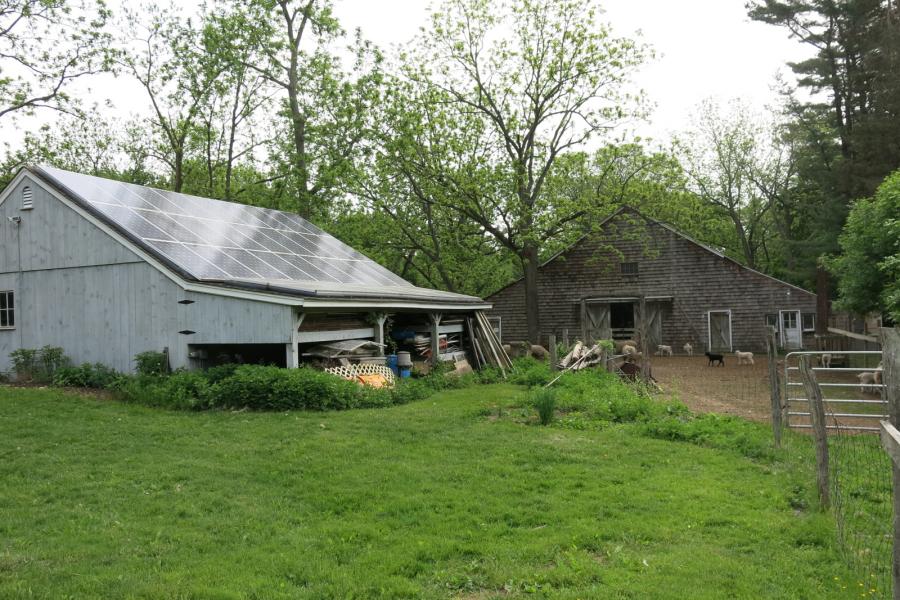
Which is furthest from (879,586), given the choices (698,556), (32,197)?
(32,197)

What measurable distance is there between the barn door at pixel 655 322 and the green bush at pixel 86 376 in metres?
23.7

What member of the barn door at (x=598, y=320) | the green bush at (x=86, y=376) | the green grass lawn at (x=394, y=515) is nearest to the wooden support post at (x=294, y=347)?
the green grass lawn at (x=394, y=515)

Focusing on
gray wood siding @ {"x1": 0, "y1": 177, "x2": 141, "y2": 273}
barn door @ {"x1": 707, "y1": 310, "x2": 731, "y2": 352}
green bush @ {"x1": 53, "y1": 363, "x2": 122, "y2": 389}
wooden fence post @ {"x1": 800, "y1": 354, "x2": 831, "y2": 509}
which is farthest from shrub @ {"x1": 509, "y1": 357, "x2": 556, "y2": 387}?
barn door @ {"x1": 707, "y1": 310, "x2": 731, "y2": 352}

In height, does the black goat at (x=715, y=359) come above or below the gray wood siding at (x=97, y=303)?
below

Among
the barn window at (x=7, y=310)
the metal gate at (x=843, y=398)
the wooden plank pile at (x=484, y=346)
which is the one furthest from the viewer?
the wooden plank pile at (x=484, y=346)

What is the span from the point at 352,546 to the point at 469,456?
3.62m

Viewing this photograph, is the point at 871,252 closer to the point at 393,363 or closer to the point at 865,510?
the point at 393,363

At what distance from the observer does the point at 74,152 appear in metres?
36.3

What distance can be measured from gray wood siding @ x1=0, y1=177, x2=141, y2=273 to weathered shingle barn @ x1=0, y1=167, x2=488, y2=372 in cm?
3

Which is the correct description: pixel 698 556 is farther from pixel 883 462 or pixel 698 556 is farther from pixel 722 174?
pixel 722 174

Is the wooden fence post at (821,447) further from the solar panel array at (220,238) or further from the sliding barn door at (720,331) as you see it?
the sliding barn door at (720,331)

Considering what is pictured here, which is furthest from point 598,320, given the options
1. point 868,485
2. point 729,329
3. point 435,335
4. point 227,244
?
point 868,485

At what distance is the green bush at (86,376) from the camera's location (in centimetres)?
1494

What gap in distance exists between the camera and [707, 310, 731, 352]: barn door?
101ft
